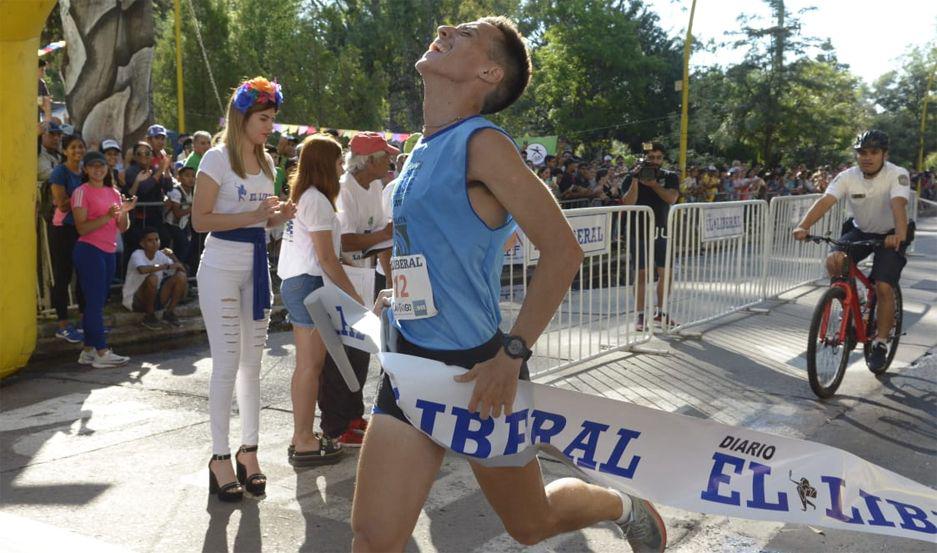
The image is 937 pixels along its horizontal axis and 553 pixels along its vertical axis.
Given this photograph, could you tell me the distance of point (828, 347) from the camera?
646 centimetres

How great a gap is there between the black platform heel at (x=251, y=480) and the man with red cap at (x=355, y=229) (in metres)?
0.81

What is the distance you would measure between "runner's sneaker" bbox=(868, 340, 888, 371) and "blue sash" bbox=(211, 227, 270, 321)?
195 inches

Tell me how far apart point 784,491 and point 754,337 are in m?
6.37

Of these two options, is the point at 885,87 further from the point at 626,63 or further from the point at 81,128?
the point at 81,128

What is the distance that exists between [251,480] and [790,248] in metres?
8.72

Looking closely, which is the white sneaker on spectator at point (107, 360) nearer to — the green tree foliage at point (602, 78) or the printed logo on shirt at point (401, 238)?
the printed logo on shirt at point (401, 238)

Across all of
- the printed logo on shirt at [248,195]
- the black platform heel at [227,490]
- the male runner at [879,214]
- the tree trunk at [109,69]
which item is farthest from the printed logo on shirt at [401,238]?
the tree trunk at [109,69]

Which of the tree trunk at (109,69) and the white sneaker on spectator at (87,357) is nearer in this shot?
the white sneaker on spectator at (87,357)

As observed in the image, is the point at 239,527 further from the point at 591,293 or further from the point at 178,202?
the point at 178,202

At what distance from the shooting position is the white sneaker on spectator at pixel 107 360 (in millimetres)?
7352

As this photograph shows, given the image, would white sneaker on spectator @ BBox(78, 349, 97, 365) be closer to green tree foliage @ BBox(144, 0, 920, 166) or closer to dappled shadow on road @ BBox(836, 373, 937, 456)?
dappled shadow on road @ BBox(836, 373, 937, 456)

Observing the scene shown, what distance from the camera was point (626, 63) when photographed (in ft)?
159

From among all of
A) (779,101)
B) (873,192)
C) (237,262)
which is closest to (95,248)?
(237,262)

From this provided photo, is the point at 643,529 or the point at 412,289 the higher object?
the point at 412,289
